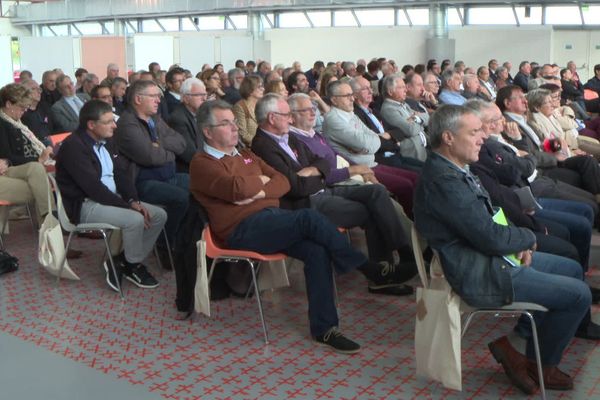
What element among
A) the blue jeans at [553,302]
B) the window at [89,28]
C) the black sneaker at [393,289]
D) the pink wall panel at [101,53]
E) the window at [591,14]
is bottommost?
the black sneaker at [393,289]

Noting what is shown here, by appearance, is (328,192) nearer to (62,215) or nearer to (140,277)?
(140,277)

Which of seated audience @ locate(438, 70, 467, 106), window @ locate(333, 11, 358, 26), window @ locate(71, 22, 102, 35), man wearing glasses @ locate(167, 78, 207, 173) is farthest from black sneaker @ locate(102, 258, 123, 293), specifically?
window @ locate(71, 22, 102, 35)

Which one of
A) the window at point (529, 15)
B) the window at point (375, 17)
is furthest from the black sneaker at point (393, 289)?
the window at point (375, 17)

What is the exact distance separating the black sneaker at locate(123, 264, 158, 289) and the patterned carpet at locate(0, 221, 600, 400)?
54mm

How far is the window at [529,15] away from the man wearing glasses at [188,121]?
44.0 ft

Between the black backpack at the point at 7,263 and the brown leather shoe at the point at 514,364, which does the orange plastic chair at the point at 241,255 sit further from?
the black backpack at the point at 7,263

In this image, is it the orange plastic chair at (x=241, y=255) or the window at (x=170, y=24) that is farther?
the window at (x=170, y=24)

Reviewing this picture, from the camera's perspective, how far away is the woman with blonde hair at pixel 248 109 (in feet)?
20.3

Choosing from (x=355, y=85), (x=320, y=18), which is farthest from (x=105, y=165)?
(x=320, y=18)

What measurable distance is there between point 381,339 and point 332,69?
6.78 m

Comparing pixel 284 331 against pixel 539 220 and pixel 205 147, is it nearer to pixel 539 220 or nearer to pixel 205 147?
pixel 205 147

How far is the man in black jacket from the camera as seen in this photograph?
14.7 ft

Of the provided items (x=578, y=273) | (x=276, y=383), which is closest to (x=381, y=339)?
(x=276, y=383)

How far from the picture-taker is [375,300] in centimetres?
442
